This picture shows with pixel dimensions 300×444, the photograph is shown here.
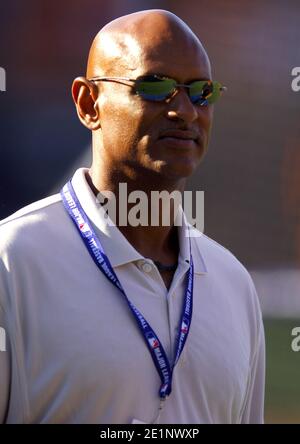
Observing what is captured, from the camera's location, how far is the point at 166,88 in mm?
2133

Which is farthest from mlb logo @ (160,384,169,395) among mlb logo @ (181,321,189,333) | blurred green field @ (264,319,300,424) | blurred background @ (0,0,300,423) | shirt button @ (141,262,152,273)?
blurred green field @ (264,319,300,424)

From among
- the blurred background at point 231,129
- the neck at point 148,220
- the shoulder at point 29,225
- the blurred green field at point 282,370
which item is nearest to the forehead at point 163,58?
the neck at point 148,220

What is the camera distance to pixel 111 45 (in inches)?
90.0

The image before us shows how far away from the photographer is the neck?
7.16ft

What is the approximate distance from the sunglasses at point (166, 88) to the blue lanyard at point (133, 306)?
32 cm

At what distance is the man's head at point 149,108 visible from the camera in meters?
2.14

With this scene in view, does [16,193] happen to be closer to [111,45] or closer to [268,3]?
[268,3]

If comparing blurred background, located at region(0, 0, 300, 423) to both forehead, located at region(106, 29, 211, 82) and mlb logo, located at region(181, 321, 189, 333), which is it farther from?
mlb logo, located at region(181, 321, 189, 333)

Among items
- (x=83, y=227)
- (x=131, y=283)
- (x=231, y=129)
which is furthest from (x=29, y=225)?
(x=231, y=129)

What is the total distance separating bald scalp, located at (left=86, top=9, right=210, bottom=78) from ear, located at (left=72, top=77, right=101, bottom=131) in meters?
0.04

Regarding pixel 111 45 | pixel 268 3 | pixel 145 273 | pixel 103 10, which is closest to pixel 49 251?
pixel 145 273

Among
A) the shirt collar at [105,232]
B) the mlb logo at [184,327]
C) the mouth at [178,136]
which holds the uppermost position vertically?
the mouth at [178,136]

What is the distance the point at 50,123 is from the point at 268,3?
5.49ft

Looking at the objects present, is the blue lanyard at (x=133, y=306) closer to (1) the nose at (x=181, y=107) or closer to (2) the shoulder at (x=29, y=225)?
(2) the shoulder at (x=29, y=225)
